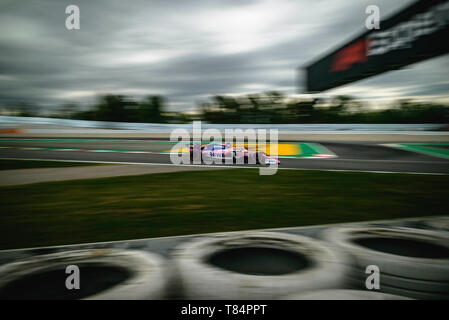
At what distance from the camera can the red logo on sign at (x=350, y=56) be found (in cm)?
1998

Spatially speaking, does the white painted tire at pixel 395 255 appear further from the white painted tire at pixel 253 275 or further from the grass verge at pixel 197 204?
the grass verge at pixel 197 204

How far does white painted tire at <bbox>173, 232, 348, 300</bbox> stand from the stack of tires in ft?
0.67

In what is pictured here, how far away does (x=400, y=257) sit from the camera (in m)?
2.75

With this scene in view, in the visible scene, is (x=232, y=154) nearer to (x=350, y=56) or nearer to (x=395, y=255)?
(x=395, y=255)

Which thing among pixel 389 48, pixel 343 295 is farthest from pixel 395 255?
pixel 389 48

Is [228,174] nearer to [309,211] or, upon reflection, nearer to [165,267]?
[309,211]

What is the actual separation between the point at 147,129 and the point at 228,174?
65.9ft

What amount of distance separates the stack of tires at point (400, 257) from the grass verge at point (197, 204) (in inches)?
32.4

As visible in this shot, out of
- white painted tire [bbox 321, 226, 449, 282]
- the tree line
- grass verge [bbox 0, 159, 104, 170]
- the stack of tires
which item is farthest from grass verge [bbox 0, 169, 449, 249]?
the tree line

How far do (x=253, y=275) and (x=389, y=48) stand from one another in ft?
64.5

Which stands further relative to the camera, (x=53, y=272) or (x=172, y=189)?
(x=172, y=189)

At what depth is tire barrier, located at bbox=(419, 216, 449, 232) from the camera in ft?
11.8
